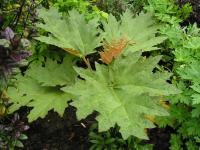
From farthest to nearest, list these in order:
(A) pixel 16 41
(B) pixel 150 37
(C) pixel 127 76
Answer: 1. (B) pixel 150 37
2. (C) pixel 127 76
3. (A) pixel 16 41

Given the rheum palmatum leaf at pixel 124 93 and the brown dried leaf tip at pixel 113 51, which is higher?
the brown dried leaf tip at pixel 113 51

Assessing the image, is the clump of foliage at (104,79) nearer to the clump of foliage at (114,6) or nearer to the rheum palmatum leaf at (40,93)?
the rheum palmatum leaf at (40,93)

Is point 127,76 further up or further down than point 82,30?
further down

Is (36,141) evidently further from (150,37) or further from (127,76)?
(150,37)

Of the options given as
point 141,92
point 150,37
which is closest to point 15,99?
point 141,92

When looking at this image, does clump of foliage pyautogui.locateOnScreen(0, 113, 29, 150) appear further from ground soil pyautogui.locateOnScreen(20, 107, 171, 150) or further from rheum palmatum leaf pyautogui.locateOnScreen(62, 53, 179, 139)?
ground soil pyautogui.locateOnScreen(20, 107, 171, 150)

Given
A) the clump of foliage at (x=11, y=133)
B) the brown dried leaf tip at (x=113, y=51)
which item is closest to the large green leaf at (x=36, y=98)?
the clump of foliage at (x=11, y=133)

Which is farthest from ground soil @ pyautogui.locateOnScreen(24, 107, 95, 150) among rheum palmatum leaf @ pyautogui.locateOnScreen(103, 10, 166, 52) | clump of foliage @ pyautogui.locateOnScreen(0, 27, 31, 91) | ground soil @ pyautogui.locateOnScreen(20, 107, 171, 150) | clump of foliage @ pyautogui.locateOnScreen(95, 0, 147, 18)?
clump of foliage @ pyautogui.locateOnScreen(95, 0, 147, 18)
